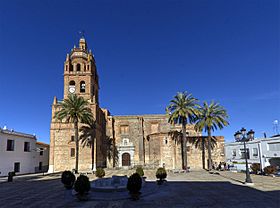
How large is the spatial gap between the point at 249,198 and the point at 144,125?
2922cm

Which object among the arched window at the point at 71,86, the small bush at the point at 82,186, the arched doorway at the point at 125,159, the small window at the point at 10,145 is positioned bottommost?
the arched doorway at the point at 125,159

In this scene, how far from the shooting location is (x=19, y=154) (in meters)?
28.3

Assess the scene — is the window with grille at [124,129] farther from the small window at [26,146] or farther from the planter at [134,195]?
the planter at [134,195]

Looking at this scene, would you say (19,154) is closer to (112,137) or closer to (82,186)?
(112,137)

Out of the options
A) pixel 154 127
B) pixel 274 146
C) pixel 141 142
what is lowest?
pixel 274 146

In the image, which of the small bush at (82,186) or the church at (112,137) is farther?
the church at (112,137)

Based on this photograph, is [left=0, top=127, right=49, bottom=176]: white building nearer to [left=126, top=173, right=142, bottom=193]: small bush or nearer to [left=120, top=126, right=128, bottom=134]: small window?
[left=120, top=126, right=128, bottom=134]: small window

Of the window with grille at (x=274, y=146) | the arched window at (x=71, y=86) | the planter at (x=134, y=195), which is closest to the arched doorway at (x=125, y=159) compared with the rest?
the arched window at (x=71, y=86)

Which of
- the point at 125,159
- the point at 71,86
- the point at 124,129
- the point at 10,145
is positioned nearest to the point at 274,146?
the point at 125,159

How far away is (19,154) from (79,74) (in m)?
14.1

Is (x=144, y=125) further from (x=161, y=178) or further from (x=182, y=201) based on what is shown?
(x=182, y=201)

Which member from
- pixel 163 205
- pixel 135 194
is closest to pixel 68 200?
pixel 135 194

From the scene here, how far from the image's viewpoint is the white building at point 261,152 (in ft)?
90.8

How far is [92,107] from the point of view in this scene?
30719 mm
